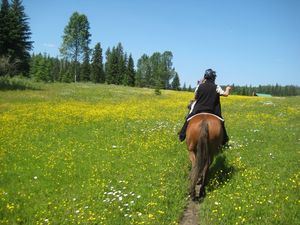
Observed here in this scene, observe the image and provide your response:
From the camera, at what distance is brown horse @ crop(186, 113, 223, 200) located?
366 inches

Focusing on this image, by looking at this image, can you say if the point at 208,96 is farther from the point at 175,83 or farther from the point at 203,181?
the point at 175,83

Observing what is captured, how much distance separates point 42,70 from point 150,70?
63298 mm

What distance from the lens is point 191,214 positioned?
862 centimetres

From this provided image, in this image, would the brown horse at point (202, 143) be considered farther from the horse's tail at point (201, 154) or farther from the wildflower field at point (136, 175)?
the wildflower field at point (136, 175)

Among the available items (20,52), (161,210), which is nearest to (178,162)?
(161,210)

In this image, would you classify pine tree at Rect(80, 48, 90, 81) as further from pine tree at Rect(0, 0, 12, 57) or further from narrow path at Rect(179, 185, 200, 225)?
narrow path at Rect(179, 185, 200, 225)

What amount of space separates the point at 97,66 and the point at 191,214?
3642 inches

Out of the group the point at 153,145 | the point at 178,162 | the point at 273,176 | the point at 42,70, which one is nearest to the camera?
the point at 273,176

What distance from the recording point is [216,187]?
999 cm

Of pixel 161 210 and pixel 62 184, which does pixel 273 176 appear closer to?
pixel 161 210

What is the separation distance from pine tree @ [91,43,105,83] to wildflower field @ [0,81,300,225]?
77711mm


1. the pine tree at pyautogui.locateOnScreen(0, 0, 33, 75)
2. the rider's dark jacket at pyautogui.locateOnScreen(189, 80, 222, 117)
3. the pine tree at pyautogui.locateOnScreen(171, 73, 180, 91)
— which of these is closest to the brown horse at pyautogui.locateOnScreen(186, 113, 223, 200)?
the rider's dark jacket at pyautogui.locateOnScreen(189, 80, 222, 117)

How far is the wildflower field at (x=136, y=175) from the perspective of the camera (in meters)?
8.44

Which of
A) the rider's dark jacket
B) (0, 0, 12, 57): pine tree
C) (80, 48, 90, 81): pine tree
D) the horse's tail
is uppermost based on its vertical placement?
(0, 0, 12, 57): pine tree
